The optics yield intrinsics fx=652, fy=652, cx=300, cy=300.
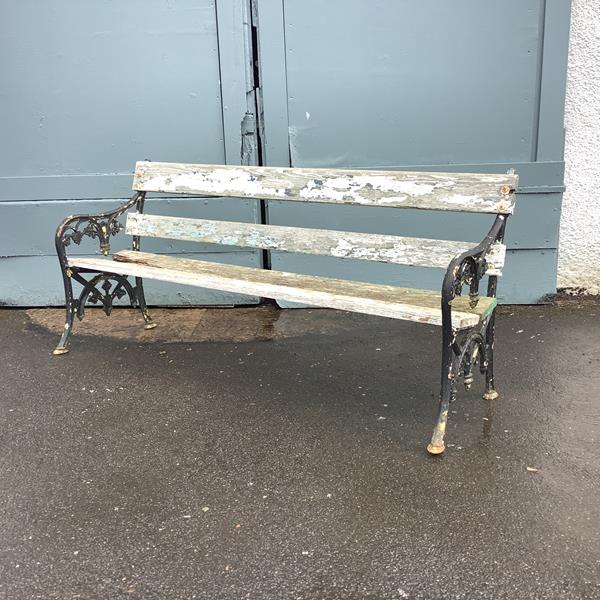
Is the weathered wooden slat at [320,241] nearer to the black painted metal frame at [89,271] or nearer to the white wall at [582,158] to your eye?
the black painted metal frame at [89,271]

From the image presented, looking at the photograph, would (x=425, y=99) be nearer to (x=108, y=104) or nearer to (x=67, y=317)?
(x=108, y=104)

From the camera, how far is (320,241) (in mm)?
3492

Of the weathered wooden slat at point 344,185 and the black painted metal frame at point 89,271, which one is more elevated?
the weathered wooden slat at point 344,185

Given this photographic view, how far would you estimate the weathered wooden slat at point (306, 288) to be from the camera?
2.80 meters

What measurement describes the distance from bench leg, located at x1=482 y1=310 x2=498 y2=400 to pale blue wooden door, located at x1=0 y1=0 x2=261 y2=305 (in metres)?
2.04

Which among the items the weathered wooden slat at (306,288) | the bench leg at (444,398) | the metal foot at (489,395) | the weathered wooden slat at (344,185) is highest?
the weathered wooden slat at (344,185)

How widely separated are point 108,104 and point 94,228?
1026 mm

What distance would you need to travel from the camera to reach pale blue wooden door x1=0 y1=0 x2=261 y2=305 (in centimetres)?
436

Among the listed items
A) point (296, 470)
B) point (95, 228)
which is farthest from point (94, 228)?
point (296, 470)

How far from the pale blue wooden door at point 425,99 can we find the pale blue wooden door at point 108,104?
35 centimetres

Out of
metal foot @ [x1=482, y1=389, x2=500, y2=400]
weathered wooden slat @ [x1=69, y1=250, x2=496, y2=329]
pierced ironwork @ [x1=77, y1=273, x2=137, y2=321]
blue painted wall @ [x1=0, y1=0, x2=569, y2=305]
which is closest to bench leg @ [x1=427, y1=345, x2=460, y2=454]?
weathered wooden slat @ [x1=69, y1=250, x2=496, y2=329]

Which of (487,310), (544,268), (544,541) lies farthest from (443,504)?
(544,268)

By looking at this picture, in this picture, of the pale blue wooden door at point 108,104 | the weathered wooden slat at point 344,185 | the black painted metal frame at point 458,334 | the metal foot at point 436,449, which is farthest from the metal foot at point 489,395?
A: the pale blue wooden door at point 108,104

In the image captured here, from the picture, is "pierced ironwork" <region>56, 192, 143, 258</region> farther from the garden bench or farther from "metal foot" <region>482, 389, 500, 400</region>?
"metal foot" <region>482, 389, 500, 400</region>
